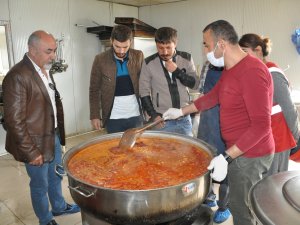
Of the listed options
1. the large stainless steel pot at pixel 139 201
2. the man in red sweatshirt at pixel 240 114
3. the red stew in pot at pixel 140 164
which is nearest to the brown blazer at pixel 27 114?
the red stew in pot at pixel 140 164

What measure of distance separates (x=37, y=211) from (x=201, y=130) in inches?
63.5

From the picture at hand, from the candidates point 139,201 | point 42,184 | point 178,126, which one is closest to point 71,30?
point 178,126

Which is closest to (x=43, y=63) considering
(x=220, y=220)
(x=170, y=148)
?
(x=170, y=148)

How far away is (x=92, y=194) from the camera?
120 centimetres

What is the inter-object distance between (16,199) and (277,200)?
2782 mm

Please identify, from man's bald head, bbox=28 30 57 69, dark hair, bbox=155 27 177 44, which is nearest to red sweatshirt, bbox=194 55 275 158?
dark hair, bbox=155 27 177 44

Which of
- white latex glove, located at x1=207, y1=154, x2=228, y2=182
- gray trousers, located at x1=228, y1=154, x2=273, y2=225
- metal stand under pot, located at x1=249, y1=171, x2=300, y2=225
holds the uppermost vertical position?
metal stand under pot, located at x1=249, y1=171, x2=300, y2=225

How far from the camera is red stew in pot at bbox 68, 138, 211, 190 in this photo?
1.45 metres

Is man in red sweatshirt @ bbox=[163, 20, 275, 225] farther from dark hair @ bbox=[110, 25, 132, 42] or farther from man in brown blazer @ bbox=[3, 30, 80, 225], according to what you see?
man in brown blazer @ bbox=[3, 30, 80, 225]

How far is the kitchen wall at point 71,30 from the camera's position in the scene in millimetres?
4238

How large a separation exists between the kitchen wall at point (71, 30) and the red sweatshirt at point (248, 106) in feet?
12.3

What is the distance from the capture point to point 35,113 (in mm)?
2137

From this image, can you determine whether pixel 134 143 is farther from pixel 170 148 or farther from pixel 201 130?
pixel 201 130

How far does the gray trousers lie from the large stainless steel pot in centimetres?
43
